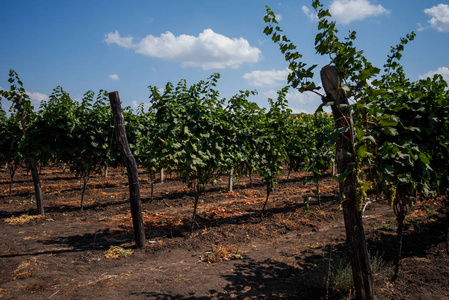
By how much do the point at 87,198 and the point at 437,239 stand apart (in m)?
12.4

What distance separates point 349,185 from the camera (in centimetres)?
305

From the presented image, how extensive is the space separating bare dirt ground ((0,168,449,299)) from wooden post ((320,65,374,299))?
2.04 ft

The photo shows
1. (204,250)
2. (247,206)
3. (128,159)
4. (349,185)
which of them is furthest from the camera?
(247,206)

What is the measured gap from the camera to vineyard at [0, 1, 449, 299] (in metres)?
3.08

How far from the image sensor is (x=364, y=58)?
2865 mm

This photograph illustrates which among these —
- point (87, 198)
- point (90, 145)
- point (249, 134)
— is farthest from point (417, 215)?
point (87, 198)

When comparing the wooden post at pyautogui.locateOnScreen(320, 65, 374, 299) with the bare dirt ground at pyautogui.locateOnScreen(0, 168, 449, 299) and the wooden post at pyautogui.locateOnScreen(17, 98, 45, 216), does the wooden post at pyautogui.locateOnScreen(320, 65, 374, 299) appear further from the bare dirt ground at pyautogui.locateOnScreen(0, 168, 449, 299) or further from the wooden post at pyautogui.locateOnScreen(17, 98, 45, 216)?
the wooden post at pyautogui.locateOnScreen(17, 98, 45, 216)

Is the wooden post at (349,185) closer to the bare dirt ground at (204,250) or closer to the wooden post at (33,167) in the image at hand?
the bare dirt ground at (204,250)

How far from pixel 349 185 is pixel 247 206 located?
7535 millimetres

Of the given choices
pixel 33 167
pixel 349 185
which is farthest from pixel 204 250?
pixel 33 167

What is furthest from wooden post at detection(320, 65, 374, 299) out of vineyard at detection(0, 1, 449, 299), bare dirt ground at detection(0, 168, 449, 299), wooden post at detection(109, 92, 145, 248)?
wooden post at detection(109, 92, 145, 248)

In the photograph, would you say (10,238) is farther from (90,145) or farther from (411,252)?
(411,252)

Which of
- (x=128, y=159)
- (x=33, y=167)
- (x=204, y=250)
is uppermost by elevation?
(x=128, y=159)

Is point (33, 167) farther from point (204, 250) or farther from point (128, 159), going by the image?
point (204, 250)
